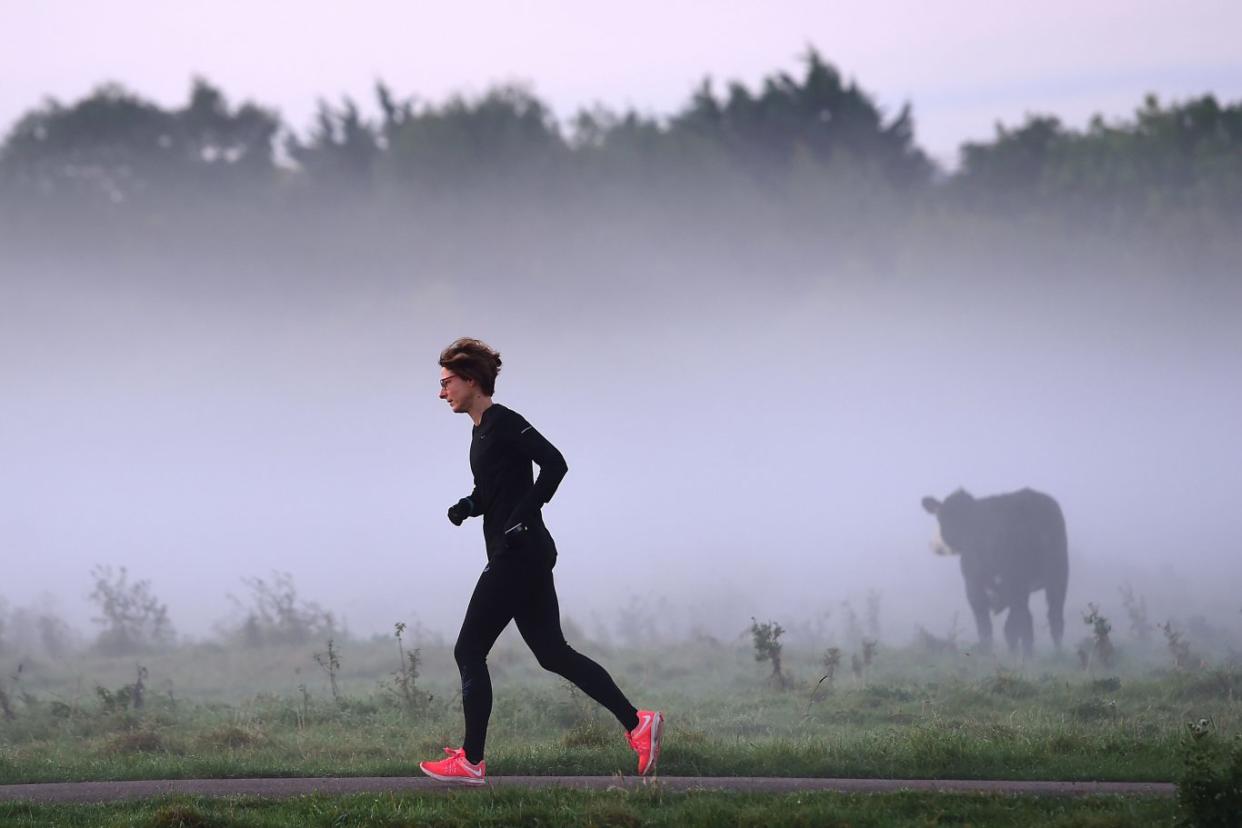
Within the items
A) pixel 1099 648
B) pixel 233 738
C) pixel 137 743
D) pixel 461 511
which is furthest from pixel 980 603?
pixel 461 511

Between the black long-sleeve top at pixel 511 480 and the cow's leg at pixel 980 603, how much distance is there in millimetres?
16404

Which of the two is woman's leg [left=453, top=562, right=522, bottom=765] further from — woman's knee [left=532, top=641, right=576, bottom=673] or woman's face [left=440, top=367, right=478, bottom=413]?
woman's face [left=440, top=367, right=478, bottom=413]

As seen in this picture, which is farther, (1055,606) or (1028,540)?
(1028,540)

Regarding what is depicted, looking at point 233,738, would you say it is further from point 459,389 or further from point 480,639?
point 459,389

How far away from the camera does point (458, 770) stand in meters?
9.38

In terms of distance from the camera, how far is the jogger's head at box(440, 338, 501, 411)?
9484 millimetres

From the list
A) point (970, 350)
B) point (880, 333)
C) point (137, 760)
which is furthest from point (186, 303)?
point (137, 760)

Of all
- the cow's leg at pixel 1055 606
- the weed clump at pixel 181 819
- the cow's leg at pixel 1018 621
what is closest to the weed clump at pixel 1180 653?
the cow's leg at pixel 1018 621

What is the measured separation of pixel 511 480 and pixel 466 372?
767mm

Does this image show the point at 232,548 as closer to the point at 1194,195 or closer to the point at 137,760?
the point at 137,760

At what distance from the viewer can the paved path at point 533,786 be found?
29.4 feet

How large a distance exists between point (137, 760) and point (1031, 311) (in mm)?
70727

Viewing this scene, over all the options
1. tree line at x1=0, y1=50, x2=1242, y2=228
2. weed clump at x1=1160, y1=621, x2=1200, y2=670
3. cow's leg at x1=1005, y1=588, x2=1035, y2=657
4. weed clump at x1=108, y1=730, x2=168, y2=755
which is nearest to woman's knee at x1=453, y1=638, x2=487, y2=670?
weed clump at x1=108, y1=730, x2=168, y2=755

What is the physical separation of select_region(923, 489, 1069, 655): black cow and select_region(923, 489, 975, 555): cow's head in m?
0.02
